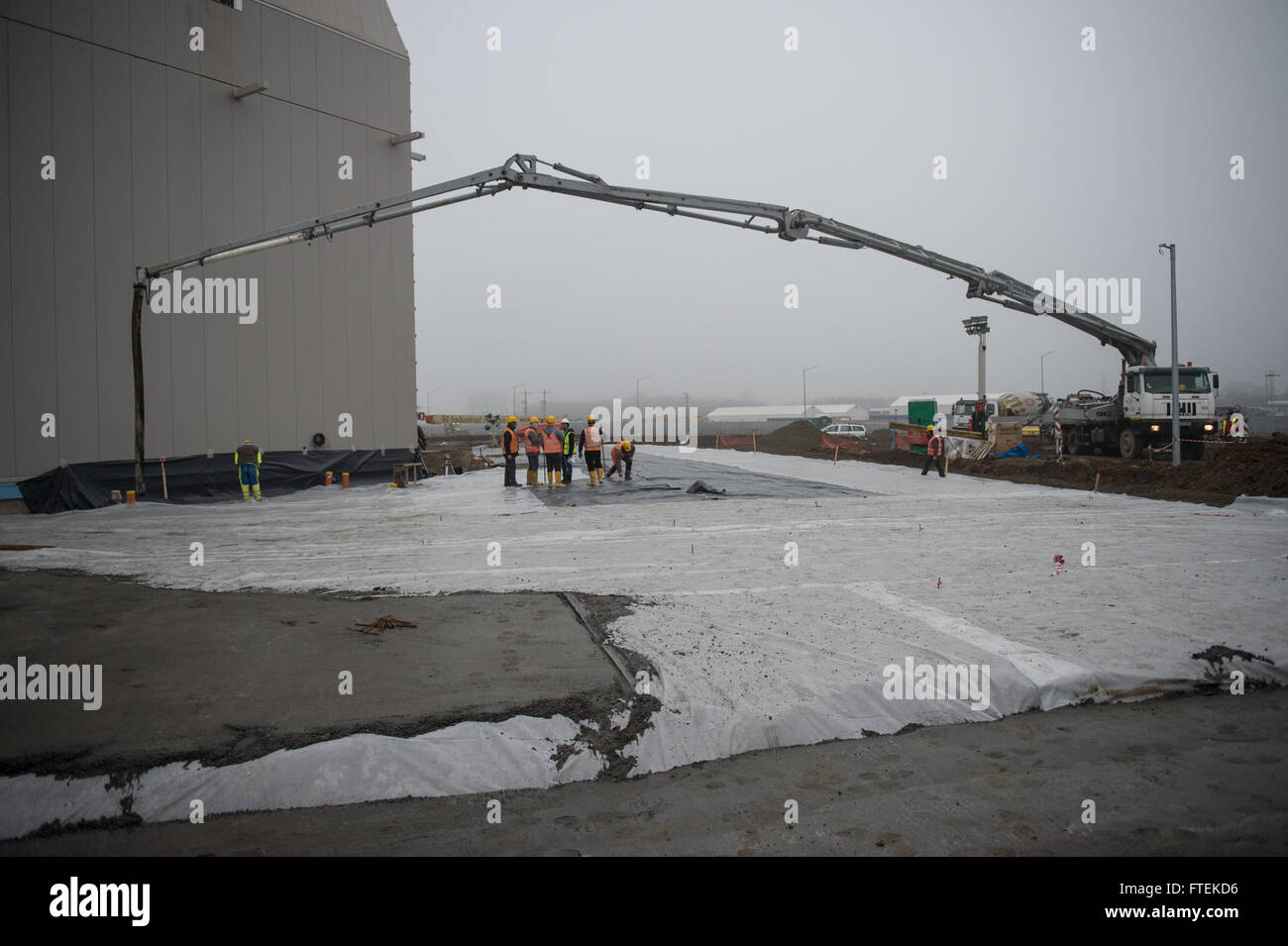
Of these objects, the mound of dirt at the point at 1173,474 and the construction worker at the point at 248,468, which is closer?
the mound of dirt at the point at 1173,474

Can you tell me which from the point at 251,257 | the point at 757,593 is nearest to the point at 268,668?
the point at 757,593

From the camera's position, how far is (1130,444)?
2547 centimetres

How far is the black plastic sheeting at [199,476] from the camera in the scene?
15.3 metres

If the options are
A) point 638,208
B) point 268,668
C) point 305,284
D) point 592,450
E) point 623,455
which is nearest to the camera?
point 268,668

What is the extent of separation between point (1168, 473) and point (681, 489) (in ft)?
41.0

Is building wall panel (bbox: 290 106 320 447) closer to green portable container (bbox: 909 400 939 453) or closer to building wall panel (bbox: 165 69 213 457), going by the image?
building wall panel (bbox: 165 69 213 457)

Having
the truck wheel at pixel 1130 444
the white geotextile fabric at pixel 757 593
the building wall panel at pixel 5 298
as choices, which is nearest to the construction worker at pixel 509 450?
the white geotextile fabric at pixel 757 593

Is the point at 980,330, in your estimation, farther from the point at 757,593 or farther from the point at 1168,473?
the point at 757,593

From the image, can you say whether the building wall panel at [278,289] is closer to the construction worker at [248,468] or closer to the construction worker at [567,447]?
the construction worker at [248,468]

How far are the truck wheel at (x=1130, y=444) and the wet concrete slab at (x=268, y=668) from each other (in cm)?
2502

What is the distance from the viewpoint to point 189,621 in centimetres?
579

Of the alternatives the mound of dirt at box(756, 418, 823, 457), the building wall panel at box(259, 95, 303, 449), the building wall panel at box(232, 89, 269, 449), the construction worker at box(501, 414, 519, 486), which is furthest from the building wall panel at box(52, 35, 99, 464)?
the mound of dirt at box(756, 418, 823, 457)

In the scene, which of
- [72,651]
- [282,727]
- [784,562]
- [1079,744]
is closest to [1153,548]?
[784,562]
